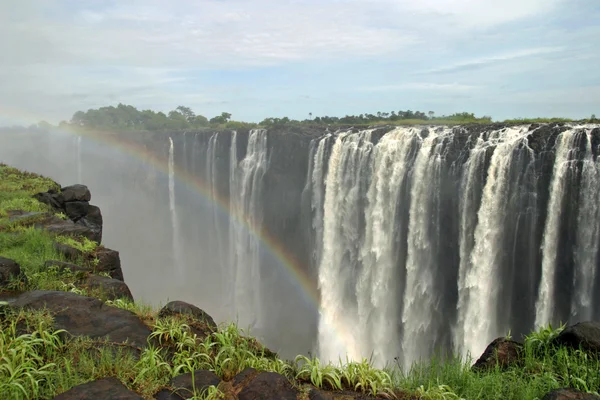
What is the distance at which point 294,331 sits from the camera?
3091 cm

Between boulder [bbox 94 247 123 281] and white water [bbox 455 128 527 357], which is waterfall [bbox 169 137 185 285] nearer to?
white water [bbox 455 128 527 357]

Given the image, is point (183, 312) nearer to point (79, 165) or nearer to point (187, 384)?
point (187, 384)

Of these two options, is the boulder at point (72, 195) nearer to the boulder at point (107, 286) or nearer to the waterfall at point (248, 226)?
the boulder at point (107, 286)

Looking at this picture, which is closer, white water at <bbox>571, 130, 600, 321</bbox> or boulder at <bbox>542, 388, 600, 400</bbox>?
boulder at <bbox>542, 388, 600, 400</bbox>

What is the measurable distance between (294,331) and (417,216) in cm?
1454

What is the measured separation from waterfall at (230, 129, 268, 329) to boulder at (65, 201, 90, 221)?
1854 cm

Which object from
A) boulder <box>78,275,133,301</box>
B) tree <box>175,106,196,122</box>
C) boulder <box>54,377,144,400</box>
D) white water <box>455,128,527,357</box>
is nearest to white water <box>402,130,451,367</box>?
white water <box>455,128,527,357</box>

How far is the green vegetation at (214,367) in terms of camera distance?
3.92 metres

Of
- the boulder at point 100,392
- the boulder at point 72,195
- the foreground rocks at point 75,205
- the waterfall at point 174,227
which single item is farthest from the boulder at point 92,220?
the waterfall at point 174,227

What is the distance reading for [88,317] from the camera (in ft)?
17.0

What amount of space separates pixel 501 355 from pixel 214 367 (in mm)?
3622

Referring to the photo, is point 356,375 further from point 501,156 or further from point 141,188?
point 141,188

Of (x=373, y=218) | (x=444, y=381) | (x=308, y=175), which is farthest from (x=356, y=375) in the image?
(x=308, y=175)

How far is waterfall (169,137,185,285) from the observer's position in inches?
1702
